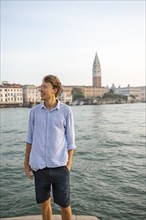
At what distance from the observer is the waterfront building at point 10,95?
269 feet

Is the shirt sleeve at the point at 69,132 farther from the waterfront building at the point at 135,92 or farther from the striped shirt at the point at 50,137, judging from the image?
the waterfront building at the point at 135,92

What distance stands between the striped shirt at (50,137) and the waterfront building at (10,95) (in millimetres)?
81227

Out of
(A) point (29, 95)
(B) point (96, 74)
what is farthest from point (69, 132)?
(B) point (96, 74)

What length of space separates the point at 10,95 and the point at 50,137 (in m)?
83.1

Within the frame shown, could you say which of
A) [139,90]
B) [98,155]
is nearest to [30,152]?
[98,155]

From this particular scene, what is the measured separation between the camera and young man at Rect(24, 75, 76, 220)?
2514 millimetres

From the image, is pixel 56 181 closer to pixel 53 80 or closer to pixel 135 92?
pixel 53 80

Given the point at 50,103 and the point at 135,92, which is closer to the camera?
the point at 50,103

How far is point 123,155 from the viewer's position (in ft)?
34.3

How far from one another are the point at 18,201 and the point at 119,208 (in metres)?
2.14

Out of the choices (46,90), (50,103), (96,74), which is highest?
(96,74)

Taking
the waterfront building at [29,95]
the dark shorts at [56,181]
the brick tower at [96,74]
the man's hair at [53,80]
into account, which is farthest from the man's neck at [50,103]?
the brick tower at [96,74]

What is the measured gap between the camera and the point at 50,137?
8.26 feet

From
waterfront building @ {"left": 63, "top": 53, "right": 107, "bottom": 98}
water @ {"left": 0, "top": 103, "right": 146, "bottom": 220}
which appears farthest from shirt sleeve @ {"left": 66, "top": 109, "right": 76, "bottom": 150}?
waterfront building @ {"left": 63, "top": 53, "right": 107, "bottom": 98}
